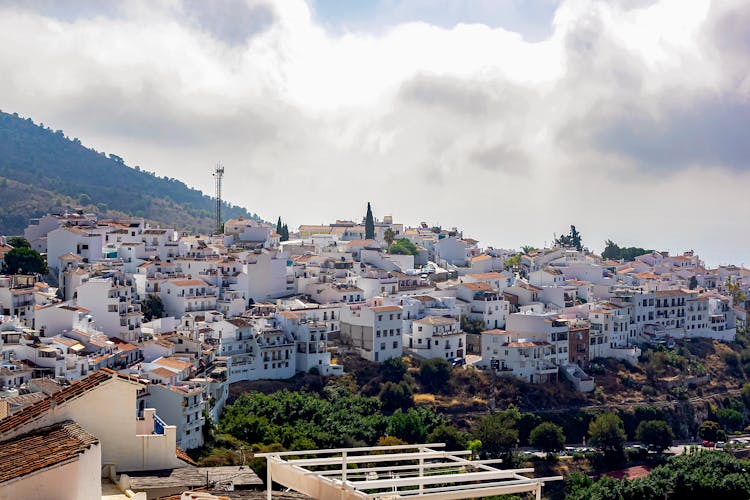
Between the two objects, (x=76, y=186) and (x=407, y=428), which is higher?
(x=76, y=186)

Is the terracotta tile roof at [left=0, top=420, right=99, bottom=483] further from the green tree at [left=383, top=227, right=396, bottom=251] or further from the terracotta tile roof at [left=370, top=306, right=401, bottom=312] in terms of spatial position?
the green tree at [left=383, top=227, right=396, bottom=251]

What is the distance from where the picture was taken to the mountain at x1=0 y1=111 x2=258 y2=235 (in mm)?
122312

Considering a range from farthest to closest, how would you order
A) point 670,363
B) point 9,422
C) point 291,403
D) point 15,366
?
point 670,363 < point 291,403 < point 15,366 < point 9,422

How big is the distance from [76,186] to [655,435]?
394 ft

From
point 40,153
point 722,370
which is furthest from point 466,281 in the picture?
point 40,153

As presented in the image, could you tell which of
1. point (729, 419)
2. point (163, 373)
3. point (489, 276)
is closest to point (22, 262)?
point (163, 373)

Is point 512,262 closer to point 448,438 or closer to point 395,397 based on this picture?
point 395,397

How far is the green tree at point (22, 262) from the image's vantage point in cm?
4772

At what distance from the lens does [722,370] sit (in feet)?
194

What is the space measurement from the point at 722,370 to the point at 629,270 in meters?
15.9

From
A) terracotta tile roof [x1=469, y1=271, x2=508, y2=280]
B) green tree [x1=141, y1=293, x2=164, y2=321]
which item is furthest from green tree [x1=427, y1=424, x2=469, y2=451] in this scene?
terracotta tile roof [x1=469, y1=271, x2=508, y2=280]

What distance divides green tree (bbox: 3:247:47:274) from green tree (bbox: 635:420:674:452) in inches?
1240

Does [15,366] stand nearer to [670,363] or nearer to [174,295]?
[174,295]

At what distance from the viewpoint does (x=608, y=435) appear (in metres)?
45.6
